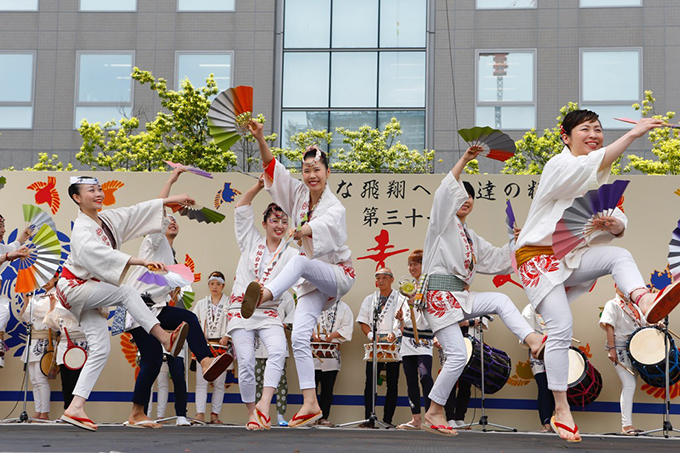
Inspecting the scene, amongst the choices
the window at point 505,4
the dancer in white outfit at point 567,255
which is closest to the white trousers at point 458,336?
the dancer in white outfit at point 567,255

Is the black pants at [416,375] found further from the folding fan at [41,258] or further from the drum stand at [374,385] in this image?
the folding fan at [41,258]

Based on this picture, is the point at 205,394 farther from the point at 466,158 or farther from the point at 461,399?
the point at 466,158

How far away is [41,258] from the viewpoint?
5.86m

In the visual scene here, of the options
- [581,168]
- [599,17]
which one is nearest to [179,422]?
[581,168]

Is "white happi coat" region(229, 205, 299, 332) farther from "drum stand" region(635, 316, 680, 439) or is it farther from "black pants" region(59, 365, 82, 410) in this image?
"drum stand" region(635, 316, 680, 439)

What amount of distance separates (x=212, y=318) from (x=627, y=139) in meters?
4.67

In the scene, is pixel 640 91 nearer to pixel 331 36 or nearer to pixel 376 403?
pixel 331 36

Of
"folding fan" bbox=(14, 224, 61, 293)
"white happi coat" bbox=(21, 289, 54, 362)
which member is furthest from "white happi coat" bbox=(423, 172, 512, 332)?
"white happi coat" bbox=(21, 289, 54, 362)

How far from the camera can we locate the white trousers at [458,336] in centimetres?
500

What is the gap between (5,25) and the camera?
55.1ft

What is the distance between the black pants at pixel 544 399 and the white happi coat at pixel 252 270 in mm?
2544

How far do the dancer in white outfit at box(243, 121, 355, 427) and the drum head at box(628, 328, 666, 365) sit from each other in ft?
10.2

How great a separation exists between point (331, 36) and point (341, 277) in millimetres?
11814

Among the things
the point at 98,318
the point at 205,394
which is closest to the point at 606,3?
the point at 205,394
